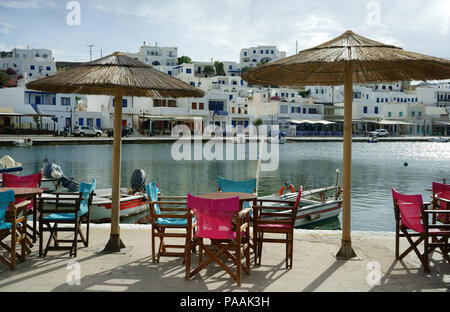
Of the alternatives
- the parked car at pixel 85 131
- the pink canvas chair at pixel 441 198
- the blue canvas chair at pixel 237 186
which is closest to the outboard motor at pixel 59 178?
the blue canvas chair at pixel 237 186

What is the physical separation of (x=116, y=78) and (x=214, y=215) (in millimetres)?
2123

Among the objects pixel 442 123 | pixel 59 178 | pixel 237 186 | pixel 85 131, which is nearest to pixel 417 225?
pixel 237 186

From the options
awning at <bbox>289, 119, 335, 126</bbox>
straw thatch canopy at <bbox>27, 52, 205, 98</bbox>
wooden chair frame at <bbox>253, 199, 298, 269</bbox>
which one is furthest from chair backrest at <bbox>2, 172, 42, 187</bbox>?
awning at <bbox>289, 119, 335, 126</bbox>

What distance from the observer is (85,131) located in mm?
48344

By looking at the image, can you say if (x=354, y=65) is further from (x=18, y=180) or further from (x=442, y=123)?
(x=442, y=123)

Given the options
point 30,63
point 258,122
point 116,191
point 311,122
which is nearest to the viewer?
point 116,191

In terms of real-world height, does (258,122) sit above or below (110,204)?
above

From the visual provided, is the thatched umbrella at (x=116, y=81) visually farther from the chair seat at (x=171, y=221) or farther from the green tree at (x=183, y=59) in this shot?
the green tree at (x=183, y=59)

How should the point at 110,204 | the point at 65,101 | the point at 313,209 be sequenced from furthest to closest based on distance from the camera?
the point at 65,101 < the point at 313,209 < the point at 110,204

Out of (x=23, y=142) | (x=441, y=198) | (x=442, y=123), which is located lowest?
(x=441, y=198)

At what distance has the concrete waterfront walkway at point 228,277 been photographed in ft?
14.1

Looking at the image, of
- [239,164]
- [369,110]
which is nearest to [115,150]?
[239,164]

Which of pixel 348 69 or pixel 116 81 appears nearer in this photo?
pixel 116 81
